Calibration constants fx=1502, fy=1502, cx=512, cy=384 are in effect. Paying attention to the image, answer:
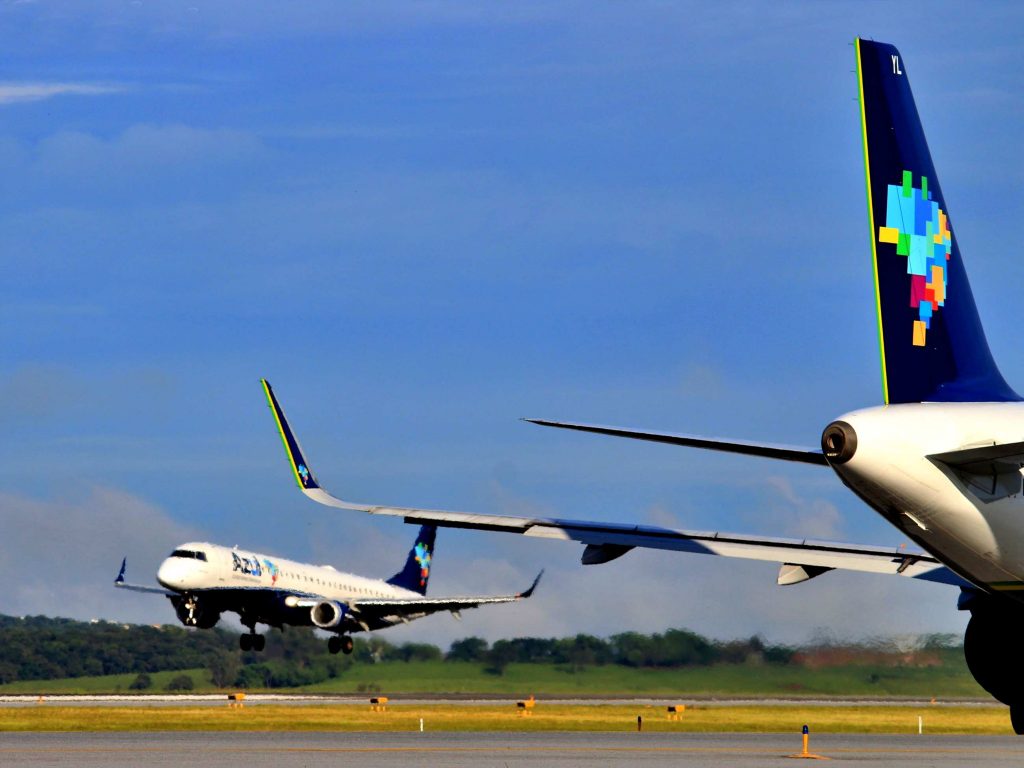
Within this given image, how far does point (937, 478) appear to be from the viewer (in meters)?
14.1

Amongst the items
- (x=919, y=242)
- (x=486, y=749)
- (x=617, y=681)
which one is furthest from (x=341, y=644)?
(x=919, y=242)

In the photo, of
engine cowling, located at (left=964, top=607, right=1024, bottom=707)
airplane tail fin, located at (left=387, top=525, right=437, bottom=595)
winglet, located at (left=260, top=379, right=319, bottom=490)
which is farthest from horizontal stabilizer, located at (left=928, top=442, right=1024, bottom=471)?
airplane tail fin, located at (left=387, top=525, right=437, bottom=595)

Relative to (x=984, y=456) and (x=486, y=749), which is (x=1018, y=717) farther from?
(x=486, y=749)

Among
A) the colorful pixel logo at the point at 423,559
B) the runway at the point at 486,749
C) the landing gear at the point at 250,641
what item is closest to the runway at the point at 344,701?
the landing gear at the point at 250,641

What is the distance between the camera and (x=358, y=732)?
3828 cm

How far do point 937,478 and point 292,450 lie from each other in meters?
41.8

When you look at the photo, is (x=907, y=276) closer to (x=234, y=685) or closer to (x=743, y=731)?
(x=743, y=731)

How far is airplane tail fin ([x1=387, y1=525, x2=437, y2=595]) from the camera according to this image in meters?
71.8

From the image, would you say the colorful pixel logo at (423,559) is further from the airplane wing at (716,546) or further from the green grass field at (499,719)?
the airplane wing at (716,546)

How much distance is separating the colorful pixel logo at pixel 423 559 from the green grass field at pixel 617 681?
10103 mm

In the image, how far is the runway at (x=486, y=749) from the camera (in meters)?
26.0

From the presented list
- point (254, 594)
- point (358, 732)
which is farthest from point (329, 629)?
point (358, 732)

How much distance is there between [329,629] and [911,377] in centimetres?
4976

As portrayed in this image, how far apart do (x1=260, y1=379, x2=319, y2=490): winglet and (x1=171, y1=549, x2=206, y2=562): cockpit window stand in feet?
21.9
